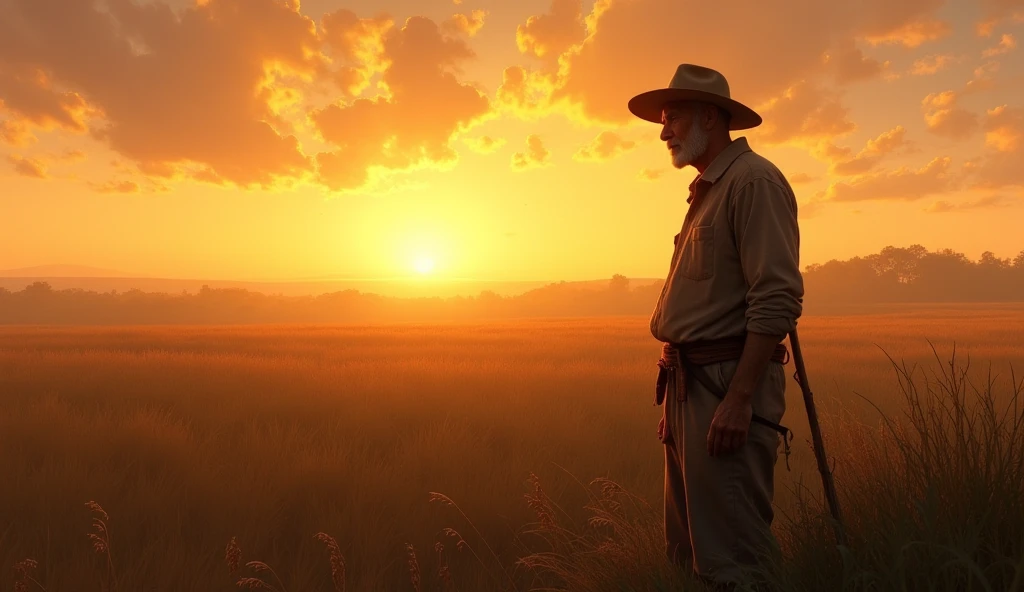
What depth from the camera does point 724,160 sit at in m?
2.47

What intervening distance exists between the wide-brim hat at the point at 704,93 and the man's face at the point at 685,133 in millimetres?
60

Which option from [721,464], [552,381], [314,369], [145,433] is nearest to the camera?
[721,464]

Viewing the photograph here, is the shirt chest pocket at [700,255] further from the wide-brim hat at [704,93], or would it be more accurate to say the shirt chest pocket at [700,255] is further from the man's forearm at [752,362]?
the wide-brim hat at [704,93]

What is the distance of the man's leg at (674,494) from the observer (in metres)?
2.55

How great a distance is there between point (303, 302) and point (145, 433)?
215 ft

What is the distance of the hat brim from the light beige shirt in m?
0.13

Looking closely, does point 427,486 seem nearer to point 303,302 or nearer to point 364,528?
point 364,528

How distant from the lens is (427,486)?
4.55 meters

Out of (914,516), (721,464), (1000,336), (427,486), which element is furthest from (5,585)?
(1000,336)

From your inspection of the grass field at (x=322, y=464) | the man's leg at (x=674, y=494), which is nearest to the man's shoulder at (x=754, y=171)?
the man's leg at (x=674, y=494)

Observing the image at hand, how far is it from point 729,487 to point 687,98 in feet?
5.34

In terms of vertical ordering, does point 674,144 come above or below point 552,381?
above

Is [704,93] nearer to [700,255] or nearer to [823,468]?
[700,255]

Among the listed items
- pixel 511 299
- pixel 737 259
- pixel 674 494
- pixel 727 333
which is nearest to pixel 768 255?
pixel 737 259
